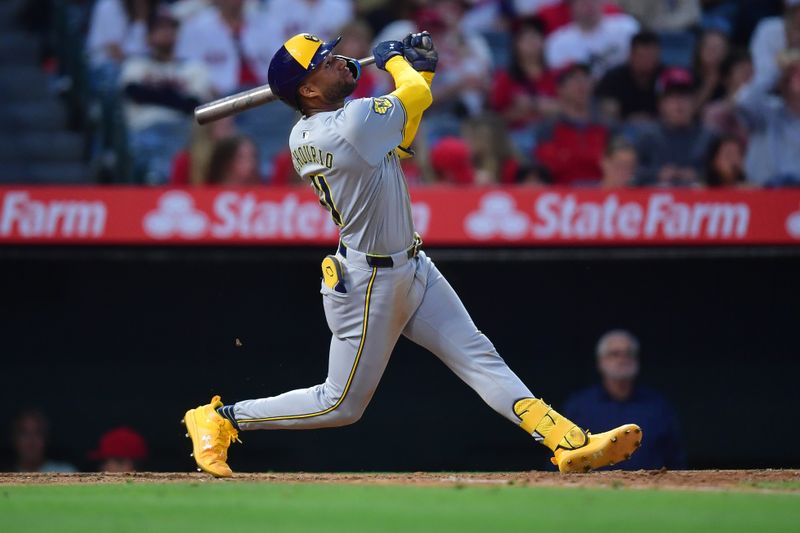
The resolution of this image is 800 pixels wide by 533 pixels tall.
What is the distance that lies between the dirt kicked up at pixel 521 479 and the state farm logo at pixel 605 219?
223 cm

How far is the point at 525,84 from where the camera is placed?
29.8ft

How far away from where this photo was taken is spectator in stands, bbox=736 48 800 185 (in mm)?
8320

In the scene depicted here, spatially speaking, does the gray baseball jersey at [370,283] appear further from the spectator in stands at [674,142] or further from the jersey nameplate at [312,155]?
the spectator in stands at [674,142]

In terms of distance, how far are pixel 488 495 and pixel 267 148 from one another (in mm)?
4660

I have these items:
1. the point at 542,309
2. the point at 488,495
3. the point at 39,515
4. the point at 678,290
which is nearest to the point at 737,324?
the point at 678,290

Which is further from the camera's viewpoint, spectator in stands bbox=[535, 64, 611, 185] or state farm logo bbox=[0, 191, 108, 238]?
spectator in stands bbox=[535, 64, 611, 185]

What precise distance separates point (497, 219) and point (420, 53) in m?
2.47

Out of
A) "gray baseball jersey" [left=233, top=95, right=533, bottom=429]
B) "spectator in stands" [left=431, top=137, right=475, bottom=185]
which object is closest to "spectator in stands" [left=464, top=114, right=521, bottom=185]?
"spectator in stands" [left=431, top=137, right=475, bottom=185]

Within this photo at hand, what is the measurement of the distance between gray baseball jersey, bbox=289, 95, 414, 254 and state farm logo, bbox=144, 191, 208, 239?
2542 mm

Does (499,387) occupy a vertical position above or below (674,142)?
below

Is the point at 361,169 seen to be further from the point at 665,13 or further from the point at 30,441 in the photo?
the point at 665,13

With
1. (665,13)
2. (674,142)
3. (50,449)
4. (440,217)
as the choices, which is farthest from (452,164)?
(50,449)

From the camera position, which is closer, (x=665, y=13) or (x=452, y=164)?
(x=452, y=164)

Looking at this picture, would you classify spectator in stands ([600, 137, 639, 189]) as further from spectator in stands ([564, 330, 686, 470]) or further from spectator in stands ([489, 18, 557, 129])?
spectator in stands ([564, 330, 686, 470])
